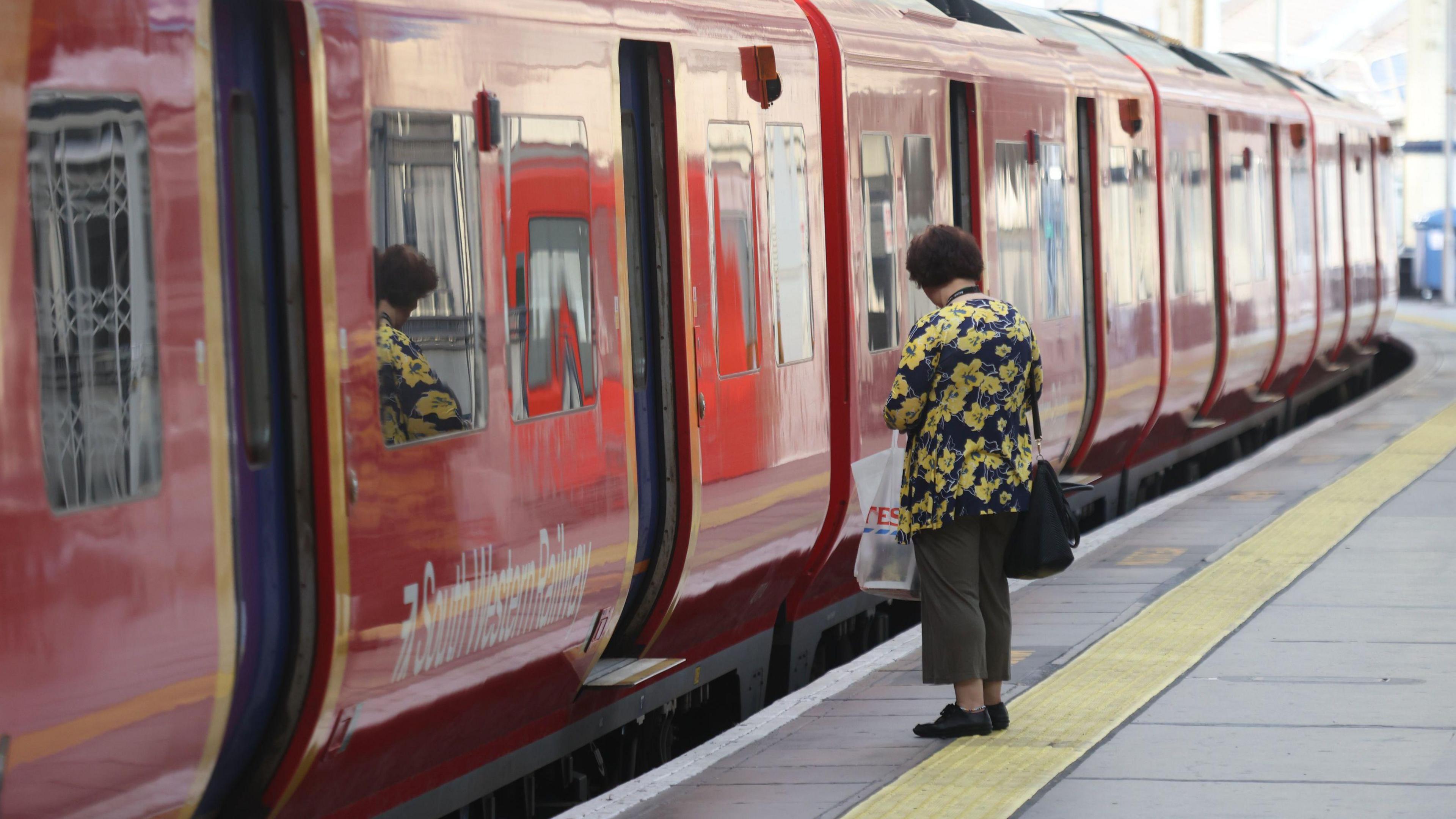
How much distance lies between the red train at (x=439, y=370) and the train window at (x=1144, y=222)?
10.8ft

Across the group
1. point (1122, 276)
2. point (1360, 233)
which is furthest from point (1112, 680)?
point (1360, 233)

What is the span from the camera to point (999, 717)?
6215 mm

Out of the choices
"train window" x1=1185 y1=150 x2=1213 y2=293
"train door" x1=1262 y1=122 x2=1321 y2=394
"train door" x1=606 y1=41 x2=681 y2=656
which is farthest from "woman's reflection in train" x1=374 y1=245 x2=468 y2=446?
"train door" x1=1262 y1=122 x2=1321 y2=394

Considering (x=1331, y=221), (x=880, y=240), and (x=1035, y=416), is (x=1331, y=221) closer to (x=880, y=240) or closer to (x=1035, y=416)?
(x=880, y=240)

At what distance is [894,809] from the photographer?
17.5 feet

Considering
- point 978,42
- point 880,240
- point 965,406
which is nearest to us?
point 965,406

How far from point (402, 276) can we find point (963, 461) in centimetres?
194

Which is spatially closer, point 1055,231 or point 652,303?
point 652,303

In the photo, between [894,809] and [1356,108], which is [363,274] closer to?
[894,809]

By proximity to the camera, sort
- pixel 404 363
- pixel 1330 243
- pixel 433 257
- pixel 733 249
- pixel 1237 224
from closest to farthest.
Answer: pixel 404 363, pixel 433 257, pixel 733 249, pixel 1237 224, pixel 1330 243

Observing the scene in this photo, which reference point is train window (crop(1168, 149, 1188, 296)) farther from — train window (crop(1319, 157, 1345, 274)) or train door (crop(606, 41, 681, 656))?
train door (crop(606, 41, 681, 656))

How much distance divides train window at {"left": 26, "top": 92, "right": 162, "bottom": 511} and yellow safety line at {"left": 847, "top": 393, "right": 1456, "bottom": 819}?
2.33 meters

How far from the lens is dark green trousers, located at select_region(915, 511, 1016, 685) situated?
6.01 m

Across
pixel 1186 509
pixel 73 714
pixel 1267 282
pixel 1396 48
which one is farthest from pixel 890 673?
pixel 1396 48
